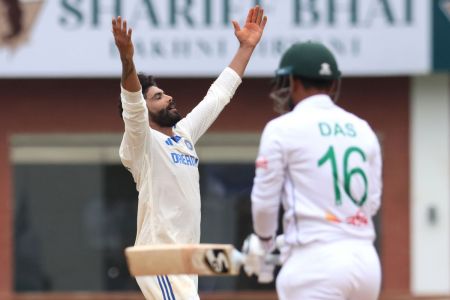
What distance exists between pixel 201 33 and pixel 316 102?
9322 millimetres

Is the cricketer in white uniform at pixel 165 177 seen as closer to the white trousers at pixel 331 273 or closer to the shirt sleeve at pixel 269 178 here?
the shirt sleeve at pixel 269 178

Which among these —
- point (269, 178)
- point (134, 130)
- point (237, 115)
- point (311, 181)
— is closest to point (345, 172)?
point (311, 181)

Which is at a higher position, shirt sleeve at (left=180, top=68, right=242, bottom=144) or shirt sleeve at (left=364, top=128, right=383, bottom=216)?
shirt sleeve at (left=180, top=68, right=242, bottom=144)

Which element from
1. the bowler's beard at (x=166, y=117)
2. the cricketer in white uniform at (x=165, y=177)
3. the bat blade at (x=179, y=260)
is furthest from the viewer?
the bowler's beard at (x=166, y=117)

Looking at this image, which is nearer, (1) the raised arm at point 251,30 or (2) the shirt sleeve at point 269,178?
(2) the shirt sleeve at point 269,178

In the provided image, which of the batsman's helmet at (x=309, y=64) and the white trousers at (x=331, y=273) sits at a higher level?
the batsman's helmet at (x=309, y=64)

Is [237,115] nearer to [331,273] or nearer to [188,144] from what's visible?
[188,144]

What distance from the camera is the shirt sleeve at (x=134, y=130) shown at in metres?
7.36

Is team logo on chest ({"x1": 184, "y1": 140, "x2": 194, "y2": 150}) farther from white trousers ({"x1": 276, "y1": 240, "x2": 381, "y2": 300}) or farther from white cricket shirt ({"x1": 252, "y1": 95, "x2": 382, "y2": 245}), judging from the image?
white trousers ({"x1": 276, "y1": 240, "x2": 381, "y2": 300})

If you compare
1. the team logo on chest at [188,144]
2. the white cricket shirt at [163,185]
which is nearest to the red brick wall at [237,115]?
the team logo on chest at [188,144]

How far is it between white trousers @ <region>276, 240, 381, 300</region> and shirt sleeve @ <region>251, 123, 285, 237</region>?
22cm

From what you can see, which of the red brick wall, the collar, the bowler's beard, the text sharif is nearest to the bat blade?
the collar

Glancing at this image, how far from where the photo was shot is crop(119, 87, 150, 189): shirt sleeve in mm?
7355

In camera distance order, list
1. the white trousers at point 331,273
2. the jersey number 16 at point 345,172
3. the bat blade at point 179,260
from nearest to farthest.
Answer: the white trousers at point 331,273
the jersey number 16 at point 345,172
the bat blade at point 179,260
